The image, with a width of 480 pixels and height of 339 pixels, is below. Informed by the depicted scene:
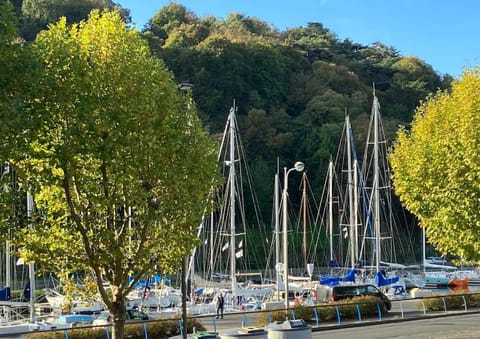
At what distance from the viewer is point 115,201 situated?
13.5 metres

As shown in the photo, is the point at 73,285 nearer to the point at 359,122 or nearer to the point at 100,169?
the point at 100,169

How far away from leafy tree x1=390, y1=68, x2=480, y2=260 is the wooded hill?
2110 inches

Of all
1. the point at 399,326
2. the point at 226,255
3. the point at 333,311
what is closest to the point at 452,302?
the point at 399,326

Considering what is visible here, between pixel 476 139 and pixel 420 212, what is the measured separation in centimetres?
305

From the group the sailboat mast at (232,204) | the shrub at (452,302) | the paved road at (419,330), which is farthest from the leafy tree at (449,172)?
the sailboat mast at (232,204)

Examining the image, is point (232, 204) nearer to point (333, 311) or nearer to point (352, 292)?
point (352, 292)

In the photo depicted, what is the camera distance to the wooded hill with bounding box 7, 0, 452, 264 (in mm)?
75812

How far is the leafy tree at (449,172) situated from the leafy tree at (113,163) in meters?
6.72

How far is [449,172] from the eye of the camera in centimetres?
1698

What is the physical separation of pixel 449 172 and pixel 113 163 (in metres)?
9.07

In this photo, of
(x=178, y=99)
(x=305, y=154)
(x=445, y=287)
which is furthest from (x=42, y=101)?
(x=305, y=154)

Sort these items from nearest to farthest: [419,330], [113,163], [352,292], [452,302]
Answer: [113,163]
[419,330]
[452,302]
[352,292]

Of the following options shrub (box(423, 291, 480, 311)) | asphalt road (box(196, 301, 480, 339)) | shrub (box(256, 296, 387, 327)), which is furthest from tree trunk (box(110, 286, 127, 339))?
shrub (box(423, 291, 480, 311))

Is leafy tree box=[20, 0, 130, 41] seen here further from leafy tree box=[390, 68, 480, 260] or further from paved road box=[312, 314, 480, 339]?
leafy tree box=[390, 68, 480, 260]
